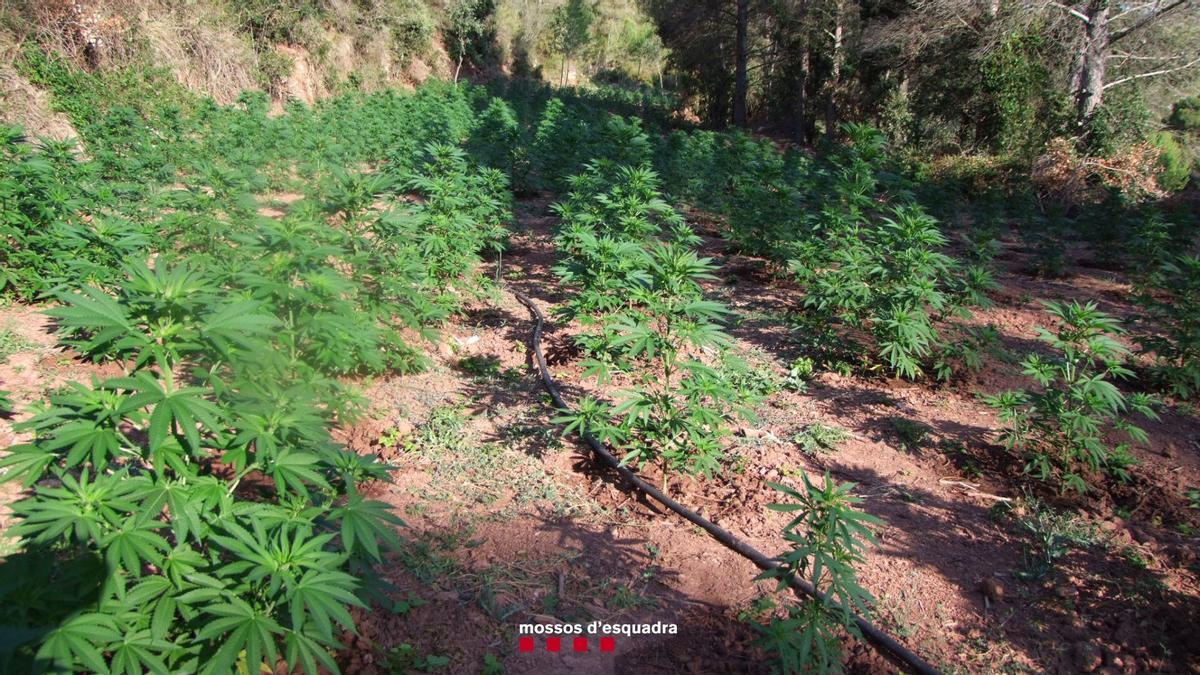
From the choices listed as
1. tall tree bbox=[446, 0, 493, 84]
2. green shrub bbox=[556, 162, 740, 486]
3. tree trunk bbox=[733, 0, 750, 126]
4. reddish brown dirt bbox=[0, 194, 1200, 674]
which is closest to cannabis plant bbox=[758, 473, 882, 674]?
reddish brown dirt bbox=[0, 194, 1200, 674]

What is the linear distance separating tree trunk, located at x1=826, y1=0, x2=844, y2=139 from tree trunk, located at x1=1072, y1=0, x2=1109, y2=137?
8.08 m

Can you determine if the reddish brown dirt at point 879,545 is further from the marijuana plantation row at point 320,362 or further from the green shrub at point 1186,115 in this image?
the green shrub at point 1186,115

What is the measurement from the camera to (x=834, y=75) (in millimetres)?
22047

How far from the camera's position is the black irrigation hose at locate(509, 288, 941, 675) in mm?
2545

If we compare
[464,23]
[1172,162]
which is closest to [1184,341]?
[1172,162]

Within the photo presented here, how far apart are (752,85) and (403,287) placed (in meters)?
27.8

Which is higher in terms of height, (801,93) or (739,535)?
(801,93)

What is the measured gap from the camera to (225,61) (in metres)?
16.7

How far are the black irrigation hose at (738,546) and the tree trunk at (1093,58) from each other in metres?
14.1

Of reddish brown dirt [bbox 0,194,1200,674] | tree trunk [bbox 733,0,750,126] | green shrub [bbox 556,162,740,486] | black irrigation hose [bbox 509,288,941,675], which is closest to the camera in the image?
black irrigation hose [bbox 509,288,941,675]

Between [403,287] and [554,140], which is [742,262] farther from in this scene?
[403,287]

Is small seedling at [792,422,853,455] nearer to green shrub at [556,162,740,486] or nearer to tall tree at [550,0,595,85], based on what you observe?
green shrub at [556,162,740,486]

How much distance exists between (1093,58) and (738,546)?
1552 centimetres

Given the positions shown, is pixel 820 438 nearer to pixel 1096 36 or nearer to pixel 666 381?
pixel 666 381
